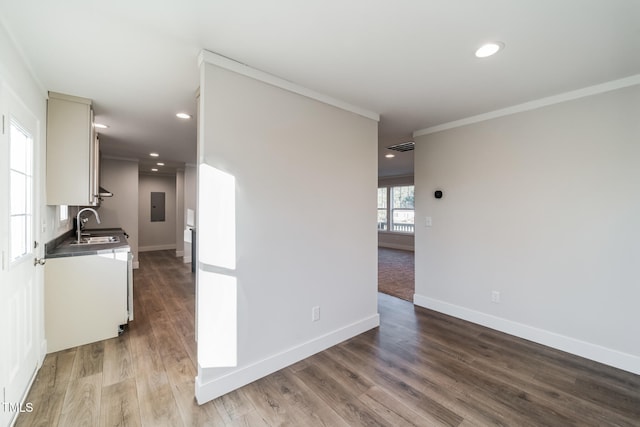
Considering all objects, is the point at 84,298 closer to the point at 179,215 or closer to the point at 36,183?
the point at 36,183

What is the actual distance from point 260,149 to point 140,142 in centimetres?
335

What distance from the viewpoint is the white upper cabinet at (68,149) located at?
8.39 ft

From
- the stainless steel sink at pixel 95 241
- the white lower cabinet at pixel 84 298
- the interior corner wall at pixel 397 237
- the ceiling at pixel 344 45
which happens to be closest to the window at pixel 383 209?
the interior corner wall at pixel 397 237

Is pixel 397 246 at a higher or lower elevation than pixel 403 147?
lower

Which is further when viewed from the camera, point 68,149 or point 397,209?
point 397,209

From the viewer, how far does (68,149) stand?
2.61 metres

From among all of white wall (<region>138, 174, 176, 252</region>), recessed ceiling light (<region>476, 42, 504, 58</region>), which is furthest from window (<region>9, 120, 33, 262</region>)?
white wall (<region>138, 174, 176, 252</region>)

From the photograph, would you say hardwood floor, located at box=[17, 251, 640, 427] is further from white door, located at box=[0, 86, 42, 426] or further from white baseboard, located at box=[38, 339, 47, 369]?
white door, located at box=[0, 86, 42, 426]

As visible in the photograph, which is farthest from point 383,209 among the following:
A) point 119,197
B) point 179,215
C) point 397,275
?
point 119,197

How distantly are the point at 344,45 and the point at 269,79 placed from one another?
692 mm

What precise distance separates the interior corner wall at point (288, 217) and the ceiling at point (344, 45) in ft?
1.03

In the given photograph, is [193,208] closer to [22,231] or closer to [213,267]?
[22,231]

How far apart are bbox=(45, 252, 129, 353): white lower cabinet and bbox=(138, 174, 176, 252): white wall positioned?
5.82 metres

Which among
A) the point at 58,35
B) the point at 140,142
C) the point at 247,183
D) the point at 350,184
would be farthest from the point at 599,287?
the point at 140,142
